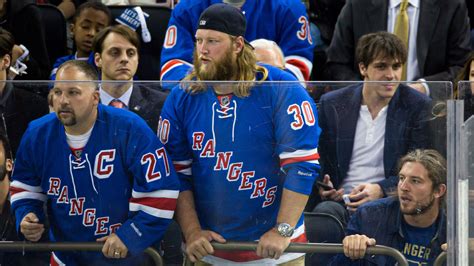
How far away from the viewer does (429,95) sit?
4332 mm

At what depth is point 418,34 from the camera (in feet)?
23.0

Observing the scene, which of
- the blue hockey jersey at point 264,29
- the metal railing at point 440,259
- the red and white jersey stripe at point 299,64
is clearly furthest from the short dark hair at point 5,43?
the metal railing at point 440,259

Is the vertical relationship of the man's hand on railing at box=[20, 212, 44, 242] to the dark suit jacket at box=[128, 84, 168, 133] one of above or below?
below

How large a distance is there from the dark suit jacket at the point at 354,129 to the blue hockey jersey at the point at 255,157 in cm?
5

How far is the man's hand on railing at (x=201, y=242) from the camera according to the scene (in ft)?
14.5

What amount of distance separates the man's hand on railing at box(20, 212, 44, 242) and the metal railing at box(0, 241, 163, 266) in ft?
0.10

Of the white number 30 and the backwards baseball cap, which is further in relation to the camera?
the backwards baseball cap

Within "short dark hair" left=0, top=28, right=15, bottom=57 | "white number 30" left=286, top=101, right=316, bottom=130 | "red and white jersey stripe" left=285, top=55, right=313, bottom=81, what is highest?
"short dark hair" left=0, top=28, right=15, bottom=57

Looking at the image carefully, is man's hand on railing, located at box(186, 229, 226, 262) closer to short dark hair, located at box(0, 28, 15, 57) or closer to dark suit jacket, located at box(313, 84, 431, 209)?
dark suit jacket, located at box(313, 84, 431, 209)

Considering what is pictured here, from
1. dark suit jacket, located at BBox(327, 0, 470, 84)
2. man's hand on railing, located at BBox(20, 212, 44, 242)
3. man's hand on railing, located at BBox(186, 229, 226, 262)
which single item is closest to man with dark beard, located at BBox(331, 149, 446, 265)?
man's hand on railing, located at BBox(186, 229, 226, 262)

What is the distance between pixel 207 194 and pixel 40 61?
315 centimetres

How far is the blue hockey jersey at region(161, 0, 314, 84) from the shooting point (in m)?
6.08

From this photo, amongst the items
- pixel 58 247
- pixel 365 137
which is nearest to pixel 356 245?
pixel 365 137

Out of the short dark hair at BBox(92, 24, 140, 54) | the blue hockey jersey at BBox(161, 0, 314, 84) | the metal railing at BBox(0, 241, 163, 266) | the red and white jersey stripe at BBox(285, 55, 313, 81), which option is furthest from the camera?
the short dark hair at BBox(92, 24, 140, 54)
